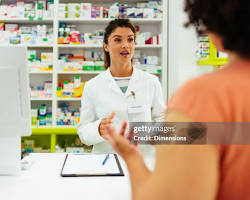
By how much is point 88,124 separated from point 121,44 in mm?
711

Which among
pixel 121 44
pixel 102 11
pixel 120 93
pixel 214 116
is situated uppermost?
pixel 102 11

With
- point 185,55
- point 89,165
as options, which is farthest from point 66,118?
point 89,165

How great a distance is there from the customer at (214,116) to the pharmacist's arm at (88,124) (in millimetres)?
1463

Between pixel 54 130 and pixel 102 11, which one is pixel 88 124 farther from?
pixel 102 11

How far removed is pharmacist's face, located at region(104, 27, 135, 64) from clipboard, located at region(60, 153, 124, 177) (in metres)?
0.90

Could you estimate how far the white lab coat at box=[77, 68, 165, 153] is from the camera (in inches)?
83.9

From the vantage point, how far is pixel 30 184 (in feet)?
4.08

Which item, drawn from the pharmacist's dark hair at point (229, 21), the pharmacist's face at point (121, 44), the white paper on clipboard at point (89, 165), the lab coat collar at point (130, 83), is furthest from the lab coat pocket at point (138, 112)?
the pharmacist's dark hair at point (229, 21)

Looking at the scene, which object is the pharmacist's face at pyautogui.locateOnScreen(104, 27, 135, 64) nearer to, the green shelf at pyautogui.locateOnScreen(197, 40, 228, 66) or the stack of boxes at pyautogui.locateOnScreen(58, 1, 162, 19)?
the green shelf at pyautogui.locateOnScreen(197, 40, 228, 66)

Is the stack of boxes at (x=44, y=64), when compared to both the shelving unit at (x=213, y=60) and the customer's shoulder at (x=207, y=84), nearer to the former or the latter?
the shelving unit at (x=213, y=60)

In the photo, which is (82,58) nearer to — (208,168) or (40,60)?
(40,60)

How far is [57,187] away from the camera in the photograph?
1.19m

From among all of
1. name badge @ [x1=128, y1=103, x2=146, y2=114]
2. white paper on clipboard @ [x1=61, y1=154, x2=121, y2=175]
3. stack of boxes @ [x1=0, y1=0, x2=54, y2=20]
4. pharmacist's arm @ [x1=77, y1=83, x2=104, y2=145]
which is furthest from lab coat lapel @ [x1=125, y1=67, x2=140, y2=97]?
stack of boxes @ [x1=0, y1=0, x2=54, y2=20]

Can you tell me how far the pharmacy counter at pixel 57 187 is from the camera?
109cm
